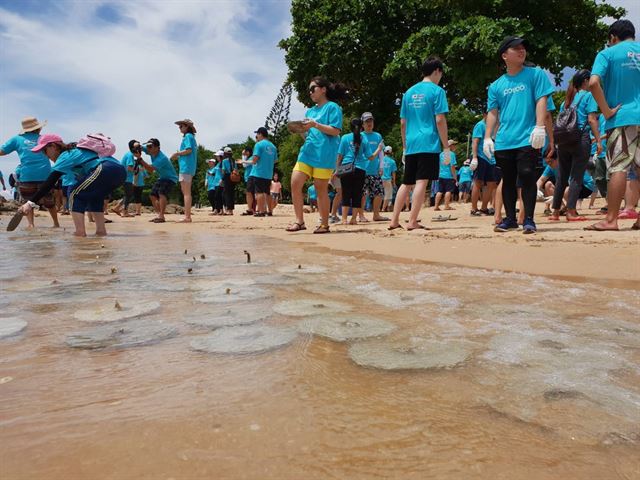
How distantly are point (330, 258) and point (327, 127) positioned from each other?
6.75 feet

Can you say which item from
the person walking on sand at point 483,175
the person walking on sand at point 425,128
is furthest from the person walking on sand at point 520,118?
the person walking on sand at point 483,175

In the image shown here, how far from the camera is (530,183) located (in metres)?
4.40

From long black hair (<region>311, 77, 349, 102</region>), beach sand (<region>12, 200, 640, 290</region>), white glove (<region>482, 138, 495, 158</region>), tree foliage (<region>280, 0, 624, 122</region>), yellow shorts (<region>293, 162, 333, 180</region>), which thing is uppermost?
tree foliage (<region>280, 0, 624, 122</region>)

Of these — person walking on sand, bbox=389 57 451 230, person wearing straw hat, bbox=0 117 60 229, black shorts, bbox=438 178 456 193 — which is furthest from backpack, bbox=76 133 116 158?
black shorts, bbox=438 178 456 193

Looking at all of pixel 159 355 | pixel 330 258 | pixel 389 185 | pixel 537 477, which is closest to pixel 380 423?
pixel 537 477

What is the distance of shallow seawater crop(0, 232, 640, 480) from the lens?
2.53 feet

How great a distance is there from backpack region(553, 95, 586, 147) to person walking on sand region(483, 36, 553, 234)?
1.14 meters

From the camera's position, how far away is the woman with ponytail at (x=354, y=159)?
21.2 ft

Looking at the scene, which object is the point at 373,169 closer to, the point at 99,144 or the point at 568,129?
the point at 568,129

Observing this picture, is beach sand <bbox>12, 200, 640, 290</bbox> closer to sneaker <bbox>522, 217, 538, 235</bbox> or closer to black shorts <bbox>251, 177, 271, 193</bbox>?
sneaker <bbox>522, 217, 538, 235</bbox>

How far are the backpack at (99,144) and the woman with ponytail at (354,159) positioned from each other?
2.85 meters

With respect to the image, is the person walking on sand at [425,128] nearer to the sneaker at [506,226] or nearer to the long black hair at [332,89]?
the long black hair at [332,89]

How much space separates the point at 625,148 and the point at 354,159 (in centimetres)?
325

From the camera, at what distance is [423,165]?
16.6 feet
